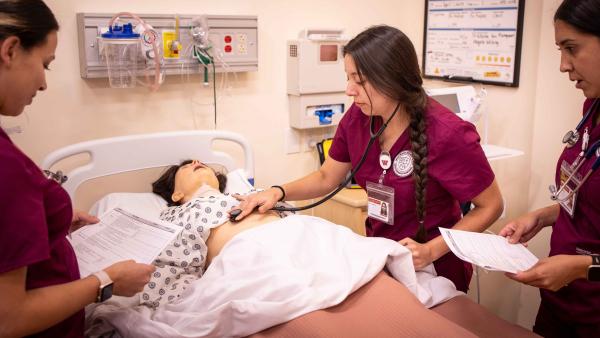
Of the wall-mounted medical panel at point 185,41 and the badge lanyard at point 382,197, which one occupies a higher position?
the wall-mounted medical panel at point 185,41

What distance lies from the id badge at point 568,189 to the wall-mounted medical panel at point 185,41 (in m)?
1.39

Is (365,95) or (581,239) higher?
(365,95)

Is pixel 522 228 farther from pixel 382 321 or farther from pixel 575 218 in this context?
pixel 382 321

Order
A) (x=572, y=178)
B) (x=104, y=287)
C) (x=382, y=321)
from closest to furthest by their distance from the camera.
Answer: (x=104, y=287), (x=382, y=321), (x=572, y=178)

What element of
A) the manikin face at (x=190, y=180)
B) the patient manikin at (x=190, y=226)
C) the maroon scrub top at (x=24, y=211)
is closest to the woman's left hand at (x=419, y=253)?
the patient manikin at (x=190, y=226)

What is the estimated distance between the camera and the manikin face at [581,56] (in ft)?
4.21

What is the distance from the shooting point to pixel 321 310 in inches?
49.9

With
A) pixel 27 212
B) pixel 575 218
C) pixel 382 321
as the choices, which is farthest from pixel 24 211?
pixel 575 218

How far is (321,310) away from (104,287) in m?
0.49

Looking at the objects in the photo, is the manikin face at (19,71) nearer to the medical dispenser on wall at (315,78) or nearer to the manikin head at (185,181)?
the manikin head at (185,181)

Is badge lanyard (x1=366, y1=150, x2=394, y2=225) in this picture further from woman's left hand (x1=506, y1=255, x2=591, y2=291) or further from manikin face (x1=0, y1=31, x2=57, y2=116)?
manikin face (x1=0, y1=31, x2=57, y2=116)

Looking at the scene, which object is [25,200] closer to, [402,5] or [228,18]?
[228,18]

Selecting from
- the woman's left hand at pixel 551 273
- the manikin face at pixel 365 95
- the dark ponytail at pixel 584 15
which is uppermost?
the dark ponytail at pixel 584 15

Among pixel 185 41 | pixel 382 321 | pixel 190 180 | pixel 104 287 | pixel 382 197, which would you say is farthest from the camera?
pixel 185 41
